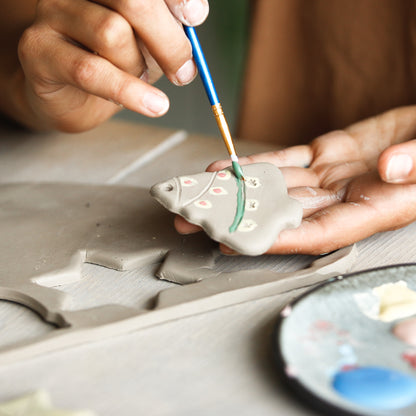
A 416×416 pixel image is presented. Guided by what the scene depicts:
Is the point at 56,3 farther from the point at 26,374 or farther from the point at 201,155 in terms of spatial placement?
the point at 26,374

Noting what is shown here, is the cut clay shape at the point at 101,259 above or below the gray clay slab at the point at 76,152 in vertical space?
above

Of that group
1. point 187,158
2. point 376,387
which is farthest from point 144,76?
point 376,387

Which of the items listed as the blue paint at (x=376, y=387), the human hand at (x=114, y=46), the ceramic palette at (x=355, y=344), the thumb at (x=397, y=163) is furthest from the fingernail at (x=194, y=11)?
the blue paint at (x=376, y=387)

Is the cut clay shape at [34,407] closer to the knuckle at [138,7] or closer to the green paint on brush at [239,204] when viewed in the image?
the green paint on brush at [239,204]

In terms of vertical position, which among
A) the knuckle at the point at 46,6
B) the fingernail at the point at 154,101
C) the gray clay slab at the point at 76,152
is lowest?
the gray clay slab at the point at 76,152

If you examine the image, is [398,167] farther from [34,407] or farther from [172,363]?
[34,407]

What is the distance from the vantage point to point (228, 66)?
339cm

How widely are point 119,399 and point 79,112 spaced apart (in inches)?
30.5

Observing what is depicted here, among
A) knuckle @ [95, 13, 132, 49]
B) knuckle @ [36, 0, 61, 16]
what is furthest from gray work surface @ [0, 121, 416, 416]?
knuckle @ [36, 0, 61, 16]

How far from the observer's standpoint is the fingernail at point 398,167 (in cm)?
81

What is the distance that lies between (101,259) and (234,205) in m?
0.22

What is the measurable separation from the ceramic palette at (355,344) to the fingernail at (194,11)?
0.47 meters

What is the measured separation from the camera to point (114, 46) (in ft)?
2.97

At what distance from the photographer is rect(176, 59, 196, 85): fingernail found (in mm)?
959
